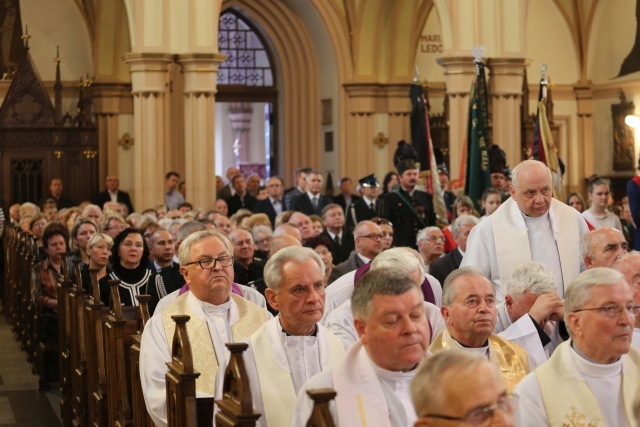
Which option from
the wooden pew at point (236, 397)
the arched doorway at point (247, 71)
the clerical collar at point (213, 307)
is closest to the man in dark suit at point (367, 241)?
the clerical collar at point (213, 307)

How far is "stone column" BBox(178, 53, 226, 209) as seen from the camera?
15.4m

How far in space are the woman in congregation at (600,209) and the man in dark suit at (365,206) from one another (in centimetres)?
222

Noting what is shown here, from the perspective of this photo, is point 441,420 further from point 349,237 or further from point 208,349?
point 349,237

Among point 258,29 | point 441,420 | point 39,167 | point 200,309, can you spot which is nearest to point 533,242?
point 200,309

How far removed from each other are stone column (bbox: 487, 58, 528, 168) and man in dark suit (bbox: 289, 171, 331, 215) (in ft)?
11.3

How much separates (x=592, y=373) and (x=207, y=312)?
2172 millimetres

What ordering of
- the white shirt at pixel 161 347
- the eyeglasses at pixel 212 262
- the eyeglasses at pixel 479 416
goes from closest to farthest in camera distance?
the eyeglasses at pixel 479 416 → the white shirt at pixel 161 347 → the eyeglasses at pixel 212 262

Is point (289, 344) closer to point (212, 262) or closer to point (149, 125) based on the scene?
point (212, 262)

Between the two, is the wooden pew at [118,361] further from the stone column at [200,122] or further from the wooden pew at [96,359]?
the stone column at [200,122]

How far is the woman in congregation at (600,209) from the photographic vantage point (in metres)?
11.5

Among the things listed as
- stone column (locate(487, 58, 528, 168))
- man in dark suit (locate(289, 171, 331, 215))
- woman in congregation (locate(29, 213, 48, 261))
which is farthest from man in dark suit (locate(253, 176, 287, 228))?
stone column (locate(487, 58, 528, 168))

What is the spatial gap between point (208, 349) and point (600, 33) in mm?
18154

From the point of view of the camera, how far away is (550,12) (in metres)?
22.8

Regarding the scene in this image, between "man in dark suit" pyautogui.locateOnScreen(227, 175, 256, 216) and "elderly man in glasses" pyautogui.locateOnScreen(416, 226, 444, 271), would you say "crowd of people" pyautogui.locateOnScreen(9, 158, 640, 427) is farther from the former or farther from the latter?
"man in dark suit" pyautogui.locateOnScreen(227, 175, 256, 216)
